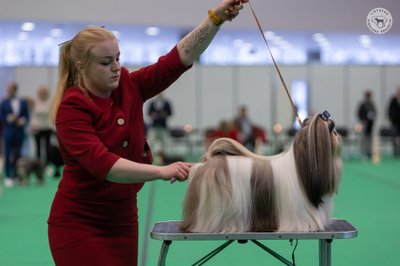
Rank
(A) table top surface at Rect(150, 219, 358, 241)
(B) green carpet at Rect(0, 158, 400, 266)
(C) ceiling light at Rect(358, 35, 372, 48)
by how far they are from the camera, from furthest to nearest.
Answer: (B) green carpet at Rect(0, 158, 400, 266) < (C) ceiling light at Rect(358, 35, 372, 48) < (A) table top surface at Rect(150, 219, 358, 241)

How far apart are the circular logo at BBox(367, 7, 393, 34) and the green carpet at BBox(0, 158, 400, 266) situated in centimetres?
230

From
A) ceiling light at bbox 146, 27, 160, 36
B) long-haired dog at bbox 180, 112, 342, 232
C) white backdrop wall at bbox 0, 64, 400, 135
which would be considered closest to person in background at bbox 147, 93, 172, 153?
white backdrop wall at bbox 0, 64, 400, 135

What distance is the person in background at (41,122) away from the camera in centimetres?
1260

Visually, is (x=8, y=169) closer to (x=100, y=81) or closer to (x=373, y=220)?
(x=373, y=220)

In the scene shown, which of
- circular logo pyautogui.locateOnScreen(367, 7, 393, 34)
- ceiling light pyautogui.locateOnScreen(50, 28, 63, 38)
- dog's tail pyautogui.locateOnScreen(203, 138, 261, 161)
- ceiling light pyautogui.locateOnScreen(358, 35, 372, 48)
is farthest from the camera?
ceiling light pyautogui.locateOnScreen(50, 28, 63, 38)

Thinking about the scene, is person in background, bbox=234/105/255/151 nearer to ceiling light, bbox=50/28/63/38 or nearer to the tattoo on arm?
ceiling light, bbox=50/28/63/38

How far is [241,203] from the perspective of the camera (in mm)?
3449

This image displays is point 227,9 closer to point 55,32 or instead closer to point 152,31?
point 152,31

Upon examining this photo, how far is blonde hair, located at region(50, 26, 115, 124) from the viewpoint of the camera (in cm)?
262

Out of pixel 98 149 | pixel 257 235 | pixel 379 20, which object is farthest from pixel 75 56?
pixel 379 20

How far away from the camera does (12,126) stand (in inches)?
470

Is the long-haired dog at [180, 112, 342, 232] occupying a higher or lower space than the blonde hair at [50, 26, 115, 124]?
lower

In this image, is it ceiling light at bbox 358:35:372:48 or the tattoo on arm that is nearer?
the tattoo on arm

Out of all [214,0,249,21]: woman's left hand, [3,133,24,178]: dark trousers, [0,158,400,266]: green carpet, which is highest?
[214,0,249,21]: woman's left hand
